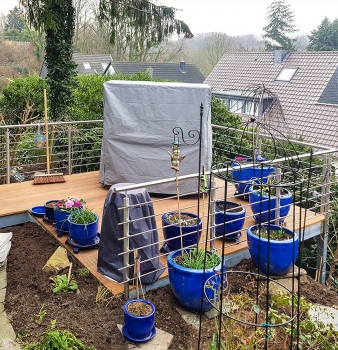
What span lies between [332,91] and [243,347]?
15.4 metres

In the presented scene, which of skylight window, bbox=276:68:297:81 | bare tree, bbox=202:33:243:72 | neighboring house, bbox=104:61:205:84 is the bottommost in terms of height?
skylight window, bbox=276:68:297:81

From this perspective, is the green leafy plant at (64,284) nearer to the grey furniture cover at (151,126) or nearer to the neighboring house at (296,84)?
the grey furniture cover at (151,126)

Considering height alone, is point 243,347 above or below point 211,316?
above

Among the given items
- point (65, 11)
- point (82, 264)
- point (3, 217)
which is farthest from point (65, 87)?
point (82, 264)

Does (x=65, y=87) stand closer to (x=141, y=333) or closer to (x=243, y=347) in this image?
(x=141, y=333)

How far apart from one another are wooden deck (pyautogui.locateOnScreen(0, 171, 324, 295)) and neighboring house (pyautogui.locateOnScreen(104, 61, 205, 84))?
43.1 feet

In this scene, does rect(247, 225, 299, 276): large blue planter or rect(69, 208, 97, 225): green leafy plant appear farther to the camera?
rect(69, 208, 97, 225): green leafy plant

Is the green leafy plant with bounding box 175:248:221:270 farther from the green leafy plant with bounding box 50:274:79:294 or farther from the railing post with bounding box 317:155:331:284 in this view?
the railing post with bounding box 317:155:331:284

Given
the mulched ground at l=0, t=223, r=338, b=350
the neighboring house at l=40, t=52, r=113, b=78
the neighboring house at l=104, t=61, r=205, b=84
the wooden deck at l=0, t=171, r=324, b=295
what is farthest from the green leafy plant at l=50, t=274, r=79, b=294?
the neighboring house at l=40, t=52, r=113, b=78

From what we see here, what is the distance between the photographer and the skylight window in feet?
55.7

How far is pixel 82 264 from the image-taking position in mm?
3521

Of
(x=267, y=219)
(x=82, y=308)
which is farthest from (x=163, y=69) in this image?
(x=82, y=308)

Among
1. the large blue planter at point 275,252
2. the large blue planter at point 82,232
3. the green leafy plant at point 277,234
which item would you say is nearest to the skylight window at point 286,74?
the green leafy plant at point 277,234

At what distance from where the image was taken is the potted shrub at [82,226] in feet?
12.0
